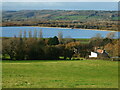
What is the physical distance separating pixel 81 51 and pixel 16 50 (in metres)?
12.9

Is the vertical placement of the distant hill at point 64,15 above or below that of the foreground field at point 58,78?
above

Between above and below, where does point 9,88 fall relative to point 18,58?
above

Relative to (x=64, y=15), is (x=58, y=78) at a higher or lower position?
lower

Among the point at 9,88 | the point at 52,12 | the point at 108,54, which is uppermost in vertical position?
the point at 52,12

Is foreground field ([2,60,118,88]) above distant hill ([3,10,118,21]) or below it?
below

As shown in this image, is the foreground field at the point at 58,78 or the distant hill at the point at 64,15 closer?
the foreground field at the point at 58,78

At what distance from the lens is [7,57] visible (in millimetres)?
33156

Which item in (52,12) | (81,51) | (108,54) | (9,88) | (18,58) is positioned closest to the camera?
(9,88)

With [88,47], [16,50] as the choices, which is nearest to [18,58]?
[16,50]

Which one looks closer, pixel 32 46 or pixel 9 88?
pixel 9 88

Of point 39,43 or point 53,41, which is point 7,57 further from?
point 53,41

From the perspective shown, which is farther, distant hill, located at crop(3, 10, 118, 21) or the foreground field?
distant hill, located at crop(3, 10, 118, 21)

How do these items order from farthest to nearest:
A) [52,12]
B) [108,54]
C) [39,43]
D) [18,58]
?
1. [52,12]
2. [108,54]
3. [39,43]
4. [18,58]

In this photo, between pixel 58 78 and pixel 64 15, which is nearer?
pixel 58 78
